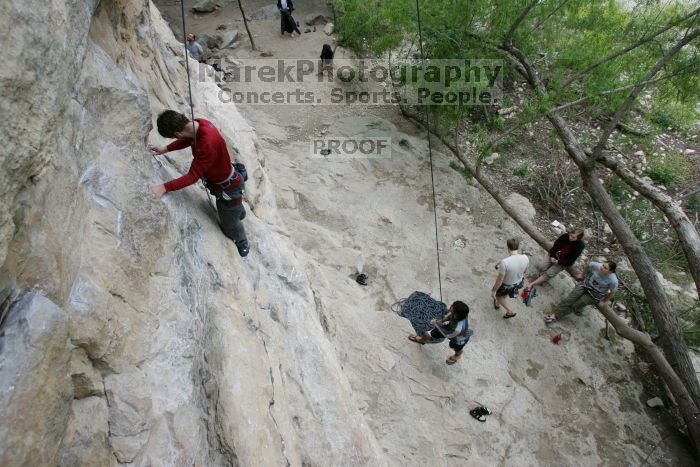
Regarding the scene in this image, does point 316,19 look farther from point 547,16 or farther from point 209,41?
point 547,16

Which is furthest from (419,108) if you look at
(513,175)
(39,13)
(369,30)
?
(39,13)

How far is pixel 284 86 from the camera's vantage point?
11.1 meters

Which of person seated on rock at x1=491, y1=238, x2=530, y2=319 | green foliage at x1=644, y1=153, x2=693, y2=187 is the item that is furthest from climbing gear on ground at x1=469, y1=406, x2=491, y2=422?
green foliage at x1=644, y1=153, x2=693, y2=187

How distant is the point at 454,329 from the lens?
5227 mm

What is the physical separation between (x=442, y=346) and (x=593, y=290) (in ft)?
7.91

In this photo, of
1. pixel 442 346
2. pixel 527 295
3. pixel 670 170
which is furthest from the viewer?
pixel 670 170

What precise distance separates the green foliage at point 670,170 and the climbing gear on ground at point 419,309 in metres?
8.22

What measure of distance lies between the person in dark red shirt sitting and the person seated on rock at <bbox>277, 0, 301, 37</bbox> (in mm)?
10908

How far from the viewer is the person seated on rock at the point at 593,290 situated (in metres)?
6.17

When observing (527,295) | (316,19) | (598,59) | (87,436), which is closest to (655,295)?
(527,295)

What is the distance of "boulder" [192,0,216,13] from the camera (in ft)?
48.7

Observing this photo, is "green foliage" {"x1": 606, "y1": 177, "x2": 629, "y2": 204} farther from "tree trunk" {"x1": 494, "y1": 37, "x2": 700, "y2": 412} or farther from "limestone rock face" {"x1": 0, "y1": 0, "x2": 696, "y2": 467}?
"limestone rock face" {"x1": 0, "y1": 0, "x2": 696, "y2": 467}

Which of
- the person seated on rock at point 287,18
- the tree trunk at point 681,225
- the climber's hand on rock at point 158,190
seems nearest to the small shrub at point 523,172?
the tree trunk at point 681,225

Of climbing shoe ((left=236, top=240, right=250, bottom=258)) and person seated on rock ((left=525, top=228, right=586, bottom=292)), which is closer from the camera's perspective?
climbing shoe ((left=236, top=240, right=250, bottom=258))
